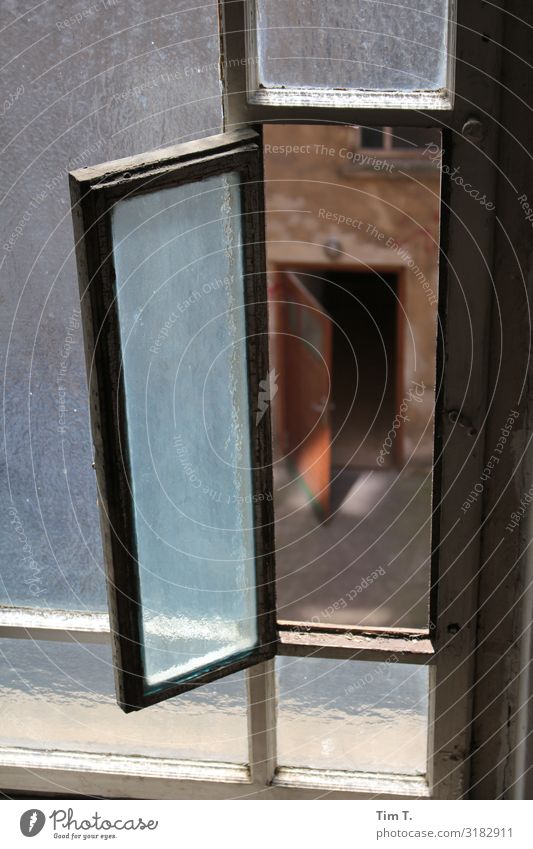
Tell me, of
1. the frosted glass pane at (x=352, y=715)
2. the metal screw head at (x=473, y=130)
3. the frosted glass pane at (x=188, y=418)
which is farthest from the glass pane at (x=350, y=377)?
the metal screw head at (x=473, y=130)

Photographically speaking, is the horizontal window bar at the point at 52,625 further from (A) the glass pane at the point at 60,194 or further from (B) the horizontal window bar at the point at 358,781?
(B) the horizontal window bar at the point at 358,781

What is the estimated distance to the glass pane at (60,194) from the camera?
4.33 ft

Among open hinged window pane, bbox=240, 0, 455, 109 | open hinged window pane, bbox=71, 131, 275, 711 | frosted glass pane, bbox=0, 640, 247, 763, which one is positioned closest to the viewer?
open hinged window pane, bbox=71, 131, 275, 711

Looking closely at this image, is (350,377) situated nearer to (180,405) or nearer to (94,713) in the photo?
(94,713)

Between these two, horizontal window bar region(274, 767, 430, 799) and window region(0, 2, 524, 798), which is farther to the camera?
horizontal window bar region(274, 767, 430, 799)

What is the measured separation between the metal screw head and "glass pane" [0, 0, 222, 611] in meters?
0.30

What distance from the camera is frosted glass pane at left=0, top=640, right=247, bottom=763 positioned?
162cm

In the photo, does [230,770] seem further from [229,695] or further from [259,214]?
A: [259,214]

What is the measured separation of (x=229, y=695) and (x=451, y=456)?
1.67 ft

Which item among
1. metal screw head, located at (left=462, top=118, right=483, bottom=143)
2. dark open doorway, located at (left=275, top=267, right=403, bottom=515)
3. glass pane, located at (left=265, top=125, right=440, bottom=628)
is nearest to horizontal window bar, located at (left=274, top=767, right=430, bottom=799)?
metal screw head, located at (left=462, top=118, right=483, bottom=143)

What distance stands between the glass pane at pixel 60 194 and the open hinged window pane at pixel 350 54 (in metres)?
0.07

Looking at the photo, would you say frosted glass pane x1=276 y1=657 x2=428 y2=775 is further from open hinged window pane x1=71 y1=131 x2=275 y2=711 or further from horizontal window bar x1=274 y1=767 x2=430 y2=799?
open hinged window pane x1=71 y1=131 x2=275 y2=711

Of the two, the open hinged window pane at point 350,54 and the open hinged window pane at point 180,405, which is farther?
the open hinged window pane at point 350,54

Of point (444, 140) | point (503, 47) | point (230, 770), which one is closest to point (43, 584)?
point (230, 770)
